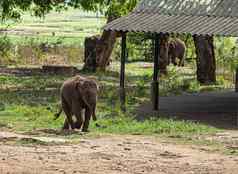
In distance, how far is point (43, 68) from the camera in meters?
38.2

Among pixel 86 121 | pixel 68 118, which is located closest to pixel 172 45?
pixel 68 118

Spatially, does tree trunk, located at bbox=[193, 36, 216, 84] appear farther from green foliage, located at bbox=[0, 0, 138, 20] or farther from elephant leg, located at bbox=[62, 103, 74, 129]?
elephant leg, located at bbox=[62, 103, 74, 129]

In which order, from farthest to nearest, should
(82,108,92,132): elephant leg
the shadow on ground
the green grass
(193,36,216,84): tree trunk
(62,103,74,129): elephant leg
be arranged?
(193,36,216,84): tree trunk, the shadow on ground, the green grass, (62,103,74,129): elephant leg, (82,108,92,132): elephant leg

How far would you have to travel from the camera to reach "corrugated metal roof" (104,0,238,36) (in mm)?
22336

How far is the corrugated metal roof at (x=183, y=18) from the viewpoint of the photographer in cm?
2234

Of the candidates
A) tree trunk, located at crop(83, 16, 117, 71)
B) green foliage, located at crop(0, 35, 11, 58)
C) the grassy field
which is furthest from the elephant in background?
green foliage, located at crop(0, 35, 11, 58)

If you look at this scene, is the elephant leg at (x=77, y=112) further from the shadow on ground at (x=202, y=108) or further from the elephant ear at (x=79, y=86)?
the shadow on ground at (x=202, y=108)

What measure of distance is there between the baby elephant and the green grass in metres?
0.44

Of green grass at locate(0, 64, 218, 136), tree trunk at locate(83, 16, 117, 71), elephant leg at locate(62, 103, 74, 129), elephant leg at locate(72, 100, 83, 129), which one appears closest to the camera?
elephant leg at locate(72, 100, 83, 129)

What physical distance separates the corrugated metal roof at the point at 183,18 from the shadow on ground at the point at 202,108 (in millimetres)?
2455

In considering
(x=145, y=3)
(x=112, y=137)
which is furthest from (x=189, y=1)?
(x=112, y=137)

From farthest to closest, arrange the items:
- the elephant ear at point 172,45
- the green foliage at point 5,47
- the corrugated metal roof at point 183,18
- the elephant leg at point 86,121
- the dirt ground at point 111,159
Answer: the elephant ear at point 172,45, the green foliage at point 5,47, the corrugated metal roof at point 183,18, the elephant leg at point 86,121, the dirt ground at point 111,159

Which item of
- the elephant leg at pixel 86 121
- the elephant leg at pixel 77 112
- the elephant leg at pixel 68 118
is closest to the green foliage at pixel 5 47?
the elephant leg at pixel 68 118

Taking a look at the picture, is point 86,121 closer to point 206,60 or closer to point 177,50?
point 206,60
